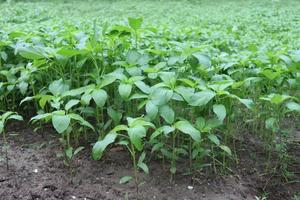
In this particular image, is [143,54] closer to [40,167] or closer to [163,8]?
[40,167]

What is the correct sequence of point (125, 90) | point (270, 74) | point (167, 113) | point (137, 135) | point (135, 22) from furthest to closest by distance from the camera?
1. point (135, 22)
2. point (270, 74)
3. point (125, 90)
4. point (167, 113)
5. point (137, 135)

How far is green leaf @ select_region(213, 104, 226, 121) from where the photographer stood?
7.09 feet

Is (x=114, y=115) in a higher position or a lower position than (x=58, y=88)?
lower

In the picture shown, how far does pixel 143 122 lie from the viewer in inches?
79.6

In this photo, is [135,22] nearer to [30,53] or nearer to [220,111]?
[30,53]

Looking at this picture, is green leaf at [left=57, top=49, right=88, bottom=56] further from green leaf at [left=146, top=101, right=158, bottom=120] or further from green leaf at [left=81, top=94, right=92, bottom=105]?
green leaf at [left=146, top=101, right=158, bottom=120]

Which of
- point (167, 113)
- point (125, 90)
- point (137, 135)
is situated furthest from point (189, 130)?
point (125, 90)

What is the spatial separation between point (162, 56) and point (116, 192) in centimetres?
98

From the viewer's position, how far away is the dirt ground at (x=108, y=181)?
220 centimetres

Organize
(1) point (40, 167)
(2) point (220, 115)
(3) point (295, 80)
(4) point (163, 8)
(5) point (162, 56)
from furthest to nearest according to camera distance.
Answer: (4) point (163, 8), (5) point (162, 56), (3) point (295, 80), (1) point (40, 167), (2) point (220, 115)

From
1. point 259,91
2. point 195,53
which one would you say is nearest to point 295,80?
point 259,91

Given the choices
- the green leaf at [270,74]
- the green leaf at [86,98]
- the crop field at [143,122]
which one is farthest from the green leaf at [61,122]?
the green leaf at [270,74]

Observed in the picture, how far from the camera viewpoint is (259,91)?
2.84 m

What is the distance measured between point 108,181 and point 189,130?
0.54 metres
